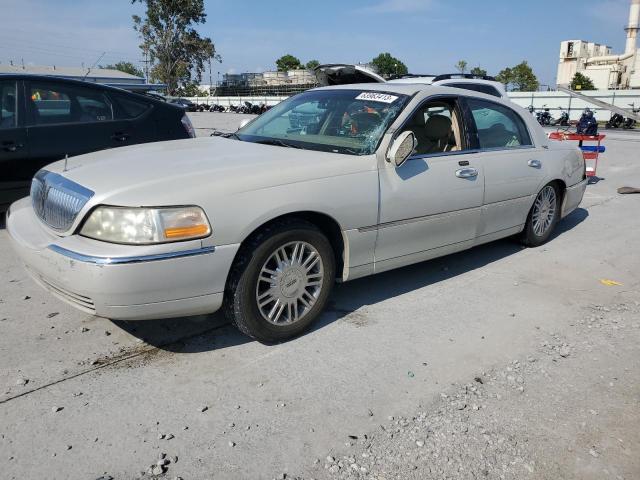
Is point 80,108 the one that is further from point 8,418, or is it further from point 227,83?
point 227,83

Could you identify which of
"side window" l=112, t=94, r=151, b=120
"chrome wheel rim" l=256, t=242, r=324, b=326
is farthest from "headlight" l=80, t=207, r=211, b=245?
"side window" l=112, t=94, r=151, b=120

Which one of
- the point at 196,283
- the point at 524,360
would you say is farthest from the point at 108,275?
the point at 524,360

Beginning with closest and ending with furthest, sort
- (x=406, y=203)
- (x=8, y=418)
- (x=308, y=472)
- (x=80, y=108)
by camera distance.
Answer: (x=308, y=472), (x=8, y=418), (x=406, y=203), (x=80, y=108)

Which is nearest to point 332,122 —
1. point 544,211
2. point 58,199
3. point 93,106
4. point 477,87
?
point 58,199

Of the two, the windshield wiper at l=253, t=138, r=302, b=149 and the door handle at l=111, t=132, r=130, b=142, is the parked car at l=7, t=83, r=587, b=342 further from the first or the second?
the door handle at l=111, t=132, r=130, b=142

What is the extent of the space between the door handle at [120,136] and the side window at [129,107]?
0.19 metres

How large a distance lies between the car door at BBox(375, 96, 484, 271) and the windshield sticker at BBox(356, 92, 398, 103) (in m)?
0.21

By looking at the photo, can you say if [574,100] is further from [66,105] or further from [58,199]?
[58,199]

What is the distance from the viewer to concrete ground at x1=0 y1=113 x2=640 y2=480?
2.36 m

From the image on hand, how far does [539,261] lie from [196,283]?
141 inches

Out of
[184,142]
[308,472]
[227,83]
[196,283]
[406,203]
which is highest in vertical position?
[227,83]

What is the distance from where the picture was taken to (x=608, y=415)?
2.72m

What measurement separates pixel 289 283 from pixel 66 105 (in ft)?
12.5

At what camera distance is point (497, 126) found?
4809 millimetres
